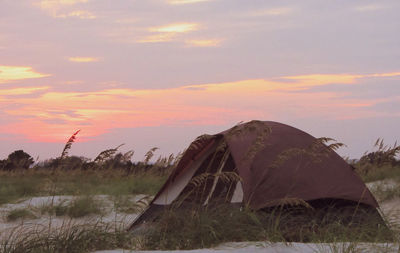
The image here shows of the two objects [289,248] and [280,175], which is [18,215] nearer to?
[280,175]

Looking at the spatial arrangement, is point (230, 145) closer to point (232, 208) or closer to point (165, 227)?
point (232, 208)

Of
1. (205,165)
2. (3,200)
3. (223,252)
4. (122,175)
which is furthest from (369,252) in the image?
(122,175)

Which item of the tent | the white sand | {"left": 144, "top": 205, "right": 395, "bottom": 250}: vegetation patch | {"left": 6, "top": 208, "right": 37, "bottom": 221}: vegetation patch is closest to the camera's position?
the white sand

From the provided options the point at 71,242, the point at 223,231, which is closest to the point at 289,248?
the point at 223,231

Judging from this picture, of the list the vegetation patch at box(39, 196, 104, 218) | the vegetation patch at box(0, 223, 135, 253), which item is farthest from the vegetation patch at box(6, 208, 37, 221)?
the vegetation patch at box(0, 223, 135, 253)

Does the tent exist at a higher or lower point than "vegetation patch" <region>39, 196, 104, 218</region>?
higher

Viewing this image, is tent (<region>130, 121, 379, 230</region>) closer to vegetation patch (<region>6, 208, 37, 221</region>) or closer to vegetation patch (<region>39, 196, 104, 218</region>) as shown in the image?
vegetation patch (<region>39, 196, 104, 218</region>)

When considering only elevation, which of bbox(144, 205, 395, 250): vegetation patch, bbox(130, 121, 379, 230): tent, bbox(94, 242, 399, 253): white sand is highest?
bbox(130, 121, 379, 230): tent

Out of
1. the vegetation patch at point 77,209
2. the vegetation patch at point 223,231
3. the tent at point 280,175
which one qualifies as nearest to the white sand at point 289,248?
the vegetation patch at point 223,231

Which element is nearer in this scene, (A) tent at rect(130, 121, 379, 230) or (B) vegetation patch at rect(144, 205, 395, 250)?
(B) vegetation patch at rect(144, 205, 395, 250)

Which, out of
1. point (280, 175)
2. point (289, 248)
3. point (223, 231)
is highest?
point (280, 175)

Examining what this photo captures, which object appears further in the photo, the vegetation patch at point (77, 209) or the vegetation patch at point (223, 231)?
the vegetation patch at point (77, 209)

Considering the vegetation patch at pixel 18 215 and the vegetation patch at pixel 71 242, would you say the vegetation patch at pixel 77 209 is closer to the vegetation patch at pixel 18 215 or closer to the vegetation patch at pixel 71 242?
the vegetation patch at pixel 18 215

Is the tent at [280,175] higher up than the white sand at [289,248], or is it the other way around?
the tent at [280,175]
